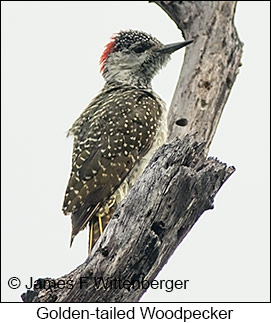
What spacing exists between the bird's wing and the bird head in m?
0.55

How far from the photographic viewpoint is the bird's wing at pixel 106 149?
712 centimetres

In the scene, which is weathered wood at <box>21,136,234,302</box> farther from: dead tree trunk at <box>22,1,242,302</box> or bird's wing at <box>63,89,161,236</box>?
bird's wing at <box>63,89,161,236</box>

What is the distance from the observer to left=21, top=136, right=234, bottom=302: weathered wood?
534 cm

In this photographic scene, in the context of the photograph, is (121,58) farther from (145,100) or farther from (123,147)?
(123,147)

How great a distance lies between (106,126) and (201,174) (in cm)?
211

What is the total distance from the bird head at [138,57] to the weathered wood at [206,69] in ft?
1.00

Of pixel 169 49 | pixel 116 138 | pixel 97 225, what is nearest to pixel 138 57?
pixel 169 49

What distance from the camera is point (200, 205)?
5.59 metres

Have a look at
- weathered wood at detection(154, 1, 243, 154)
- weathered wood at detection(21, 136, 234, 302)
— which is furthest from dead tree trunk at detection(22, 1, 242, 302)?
weathered wood at detection(154, 1, 243, 154)

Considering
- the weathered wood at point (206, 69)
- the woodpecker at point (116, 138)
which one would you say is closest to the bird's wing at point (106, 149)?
the woodpecker at point (116, 138)

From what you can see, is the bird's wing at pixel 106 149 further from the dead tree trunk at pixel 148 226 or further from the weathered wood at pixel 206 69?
the dead tree trunk at pixel 148 226

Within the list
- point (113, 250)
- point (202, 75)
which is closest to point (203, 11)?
point (202, 75)

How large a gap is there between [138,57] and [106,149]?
146cm

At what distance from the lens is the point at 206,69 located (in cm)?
780
